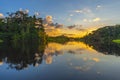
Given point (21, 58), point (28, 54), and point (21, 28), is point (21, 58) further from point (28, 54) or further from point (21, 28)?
point (21, 28)

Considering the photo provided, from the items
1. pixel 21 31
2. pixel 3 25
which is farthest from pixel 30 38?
pixel 3 25

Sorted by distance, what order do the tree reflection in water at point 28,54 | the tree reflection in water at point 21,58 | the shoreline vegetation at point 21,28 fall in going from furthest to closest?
1. the shoreline vegetation at point 21,28
2. the tree reflection in water at point 28,54
3. the tree reflection in water at point 21,58

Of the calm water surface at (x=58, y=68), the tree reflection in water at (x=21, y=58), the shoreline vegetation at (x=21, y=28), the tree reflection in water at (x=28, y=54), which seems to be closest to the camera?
the calm water surface at (x=58, y=68)

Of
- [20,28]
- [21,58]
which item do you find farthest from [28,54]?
[20,28]

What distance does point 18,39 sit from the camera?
298ft

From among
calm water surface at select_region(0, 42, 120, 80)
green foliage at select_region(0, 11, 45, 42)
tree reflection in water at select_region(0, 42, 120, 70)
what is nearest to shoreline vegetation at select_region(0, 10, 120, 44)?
green foliage at select_region(0, 11, 45, 42)

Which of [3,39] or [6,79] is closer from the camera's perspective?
[6,79]

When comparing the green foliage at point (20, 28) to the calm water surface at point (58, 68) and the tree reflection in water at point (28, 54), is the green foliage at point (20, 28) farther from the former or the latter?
the calm water surface at point (58, 68)

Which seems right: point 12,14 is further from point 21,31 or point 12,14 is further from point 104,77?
point 104,77

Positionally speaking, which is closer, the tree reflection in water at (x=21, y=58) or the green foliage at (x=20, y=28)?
the tree reflection in water at (x=21, y=58)

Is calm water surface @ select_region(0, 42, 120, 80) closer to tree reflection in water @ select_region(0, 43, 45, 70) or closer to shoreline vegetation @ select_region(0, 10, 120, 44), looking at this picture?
tree reflection in water @ select_region(0, 43, 45, 70)

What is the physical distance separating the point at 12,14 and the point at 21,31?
19186mm

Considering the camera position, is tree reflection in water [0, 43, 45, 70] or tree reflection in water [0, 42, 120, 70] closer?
tree reflection in water [0, 43, 45, 70]

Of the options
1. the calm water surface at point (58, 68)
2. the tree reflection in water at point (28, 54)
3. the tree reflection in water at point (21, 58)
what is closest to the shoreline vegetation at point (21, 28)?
the tree reflection in water at point (28, 54)
